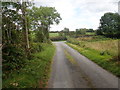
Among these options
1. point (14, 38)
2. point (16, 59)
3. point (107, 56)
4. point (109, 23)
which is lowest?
point (107, 56)

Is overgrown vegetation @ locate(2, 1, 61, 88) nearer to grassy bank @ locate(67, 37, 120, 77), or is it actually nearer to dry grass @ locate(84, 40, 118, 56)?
grassy bank @ locate(67, 37, 120, 77)

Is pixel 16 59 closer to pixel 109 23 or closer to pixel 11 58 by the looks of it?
pixel 11 58

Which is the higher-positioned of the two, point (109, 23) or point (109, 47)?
point (109, 23)

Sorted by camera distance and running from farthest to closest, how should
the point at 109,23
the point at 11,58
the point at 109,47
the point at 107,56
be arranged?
the point at 109,23 < the point at 109,47 < the point at 107,56 < the point at 11,58

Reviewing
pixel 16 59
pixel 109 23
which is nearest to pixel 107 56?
pixel 16 59

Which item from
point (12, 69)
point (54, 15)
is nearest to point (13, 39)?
point (12, 69)

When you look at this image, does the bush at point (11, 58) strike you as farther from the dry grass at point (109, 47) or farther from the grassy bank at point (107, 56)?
the dry grass at point (109, 47)

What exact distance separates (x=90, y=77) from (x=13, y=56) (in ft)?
20.7

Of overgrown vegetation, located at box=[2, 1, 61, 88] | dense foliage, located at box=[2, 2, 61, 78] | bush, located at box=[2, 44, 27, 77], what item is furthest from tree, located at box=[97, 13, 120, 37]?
bush, located at box=[2, 44, 27, 77]

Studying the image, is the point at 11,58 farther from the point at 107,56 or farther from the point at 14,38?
the point at 107,56

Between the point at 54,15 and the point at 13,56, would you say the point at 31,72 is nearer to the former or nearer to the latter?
the point at 13,56

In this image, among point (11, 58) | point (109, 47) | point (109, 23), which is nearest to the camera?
point (11, 58)

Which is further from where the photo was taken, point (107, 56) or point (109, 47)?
point (109, 47)

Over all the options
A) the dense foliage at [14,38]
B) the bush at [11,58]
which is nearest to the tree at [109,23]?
the dense foliage at [14,38]
